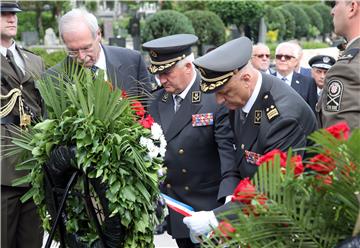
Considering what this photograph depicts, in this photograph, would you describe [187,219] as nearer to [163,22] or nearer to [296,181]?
[296,181]

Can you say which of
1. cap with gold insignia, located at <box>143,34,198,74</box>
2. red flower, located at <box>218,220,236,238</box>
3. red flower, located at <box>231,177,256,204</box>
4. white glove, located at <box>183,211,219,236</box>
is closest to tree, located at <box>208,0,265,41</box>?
cap with gold insignia, located at <box>143,34,198,74</box>

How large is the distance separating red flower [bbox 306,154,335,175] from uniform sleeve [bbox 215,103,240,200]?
1663mm

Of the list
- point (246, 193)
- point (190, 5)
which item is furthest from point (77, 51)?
point (190, 5)

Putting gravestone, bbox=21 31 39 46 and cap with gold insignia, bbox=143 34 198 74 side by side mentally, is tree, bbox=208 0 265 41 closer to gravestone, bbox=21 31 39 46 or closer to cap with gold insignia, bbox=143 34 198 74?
gravestone, bbox=21 31 39 46

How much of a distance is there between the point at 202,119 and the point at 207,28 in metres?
16.0

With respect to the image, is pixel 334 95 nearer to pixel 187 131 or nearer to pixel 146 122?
pixel 146 122

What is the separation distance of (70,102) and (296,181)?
1.76 metres

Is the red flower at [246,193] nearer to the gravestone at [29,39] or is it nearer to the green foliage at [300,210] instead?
the green foliage at [300,210]

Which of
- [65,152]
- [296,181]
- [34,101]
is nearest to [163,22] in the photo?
[34,101]

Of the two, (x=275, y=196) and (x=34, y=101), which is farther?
(x=34, y=101)

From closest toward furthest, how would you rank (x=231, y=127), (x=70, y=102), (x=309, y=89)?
(x=70, y=102)
(x=231, y=127)
(x=309, y=89)

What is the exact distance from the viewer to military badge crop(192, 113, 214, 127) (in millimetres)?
3902

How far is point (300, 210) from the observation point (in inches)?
70.5

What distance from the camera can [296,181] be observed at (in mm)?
1807
